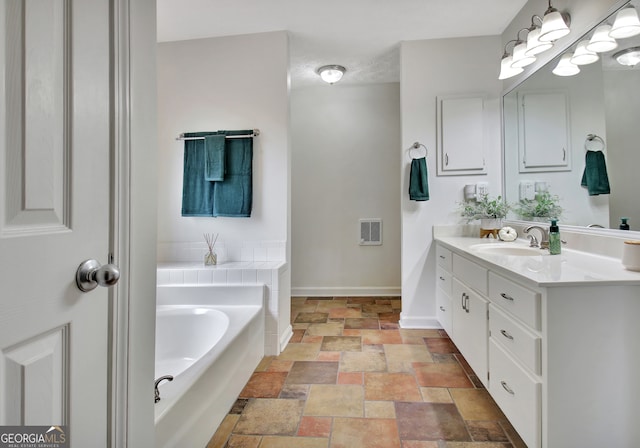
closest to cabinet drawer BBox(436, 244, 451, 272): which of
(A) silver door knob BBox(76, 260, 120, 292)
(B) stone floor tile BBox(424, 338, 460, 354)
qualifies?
(B) stone floor tile BBox(424, 338, 460, 354)

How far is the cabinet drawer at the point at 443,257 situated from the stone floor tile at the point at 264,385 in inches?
56.5

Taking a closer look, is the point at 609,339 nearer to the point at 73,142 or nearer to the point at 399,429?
the point at 399,429

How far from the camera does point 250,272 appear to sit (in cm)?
245

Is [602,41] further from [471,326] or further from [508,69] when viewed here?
[471,326]

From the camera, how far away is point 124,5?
2.55 ft

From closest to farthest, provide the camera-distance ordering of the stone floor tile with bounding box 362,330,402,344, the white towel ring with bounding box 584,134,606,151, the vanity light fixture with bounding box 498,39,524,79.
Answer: the white towel ring with bounding box 584,134,606,151 → the vanity light fixture with bounding box 498,39,524,79 → the stone floor tile with bounding box 362,330,402,344

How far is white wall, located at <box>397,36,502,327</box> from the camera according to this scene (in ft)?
9.41

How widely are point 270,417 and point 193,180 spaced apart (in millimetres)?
1974

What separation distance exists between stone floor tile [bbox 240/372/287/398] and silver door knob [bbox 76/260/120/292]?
1486 millimetres

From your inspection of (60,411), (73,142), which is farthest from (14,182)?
(60,411)

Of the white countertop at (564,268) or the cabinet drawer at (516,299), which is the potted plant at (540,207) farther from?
the cabinet drawer at (516,299)

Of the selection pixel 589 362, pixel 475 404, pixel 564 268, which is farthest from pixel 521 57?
pixel 475 404

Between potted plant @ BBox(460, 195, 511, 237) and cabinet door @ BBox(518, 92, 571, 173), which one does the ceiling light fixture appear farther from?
potted plant @ BBox(460, 195, 511, 237)

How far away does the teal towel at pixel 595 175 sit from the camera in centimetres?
173
